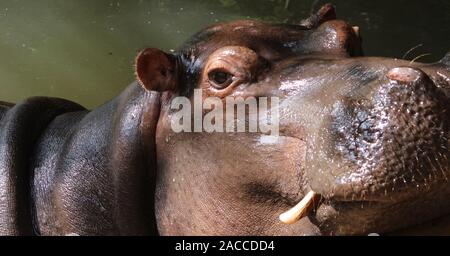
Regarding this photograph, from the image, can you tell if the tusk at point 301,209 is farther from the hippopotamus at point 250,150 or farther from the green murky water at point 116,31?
the green murky water at point 116,31

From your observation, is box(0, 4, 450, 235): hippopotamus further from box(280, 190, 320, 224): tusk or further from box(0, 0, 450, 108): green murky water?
box(0, 0, 450, 108): green murky water

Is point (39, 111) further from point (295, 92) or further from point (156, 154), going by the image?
point (295, 92)

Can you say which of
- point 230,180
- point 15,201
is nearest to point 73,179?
point 15,201

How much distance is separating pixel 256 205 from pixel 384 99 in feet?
2.20

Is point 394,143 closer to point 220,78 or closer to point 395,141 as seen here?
point 395,141

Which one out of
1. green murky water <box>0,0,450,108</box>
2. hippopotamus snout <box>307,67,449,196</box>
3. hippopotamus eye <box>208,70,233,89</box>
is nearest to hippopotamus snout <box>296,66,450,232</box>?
hippopotamus snout <box>307,67,449,196</box>

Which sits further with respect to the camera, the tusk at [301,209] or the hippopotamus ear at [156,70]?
the hippopotamus ear at [156,70]

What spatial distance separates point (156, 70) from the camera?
2523mm

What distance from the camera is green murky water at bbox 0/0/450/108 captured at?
6.51m

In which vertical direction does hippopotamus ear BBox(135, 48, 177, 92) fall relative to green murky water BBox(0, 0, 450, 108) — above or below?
below

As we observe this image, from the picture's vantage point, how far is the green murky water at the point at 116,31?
6.51m

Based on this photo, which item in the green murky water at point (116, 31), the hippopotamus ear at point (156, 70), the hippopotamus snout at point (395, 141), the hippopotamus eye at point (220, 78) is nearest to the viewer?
the hippopotamus snout at point (395, 141)

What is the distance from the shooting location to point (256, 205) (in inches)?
88.8

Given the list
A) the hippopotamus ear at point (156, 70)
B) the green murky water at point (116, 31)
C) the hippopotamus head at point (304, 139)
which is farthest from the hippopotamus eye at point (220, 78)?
the green murky water at point (116, 31)
